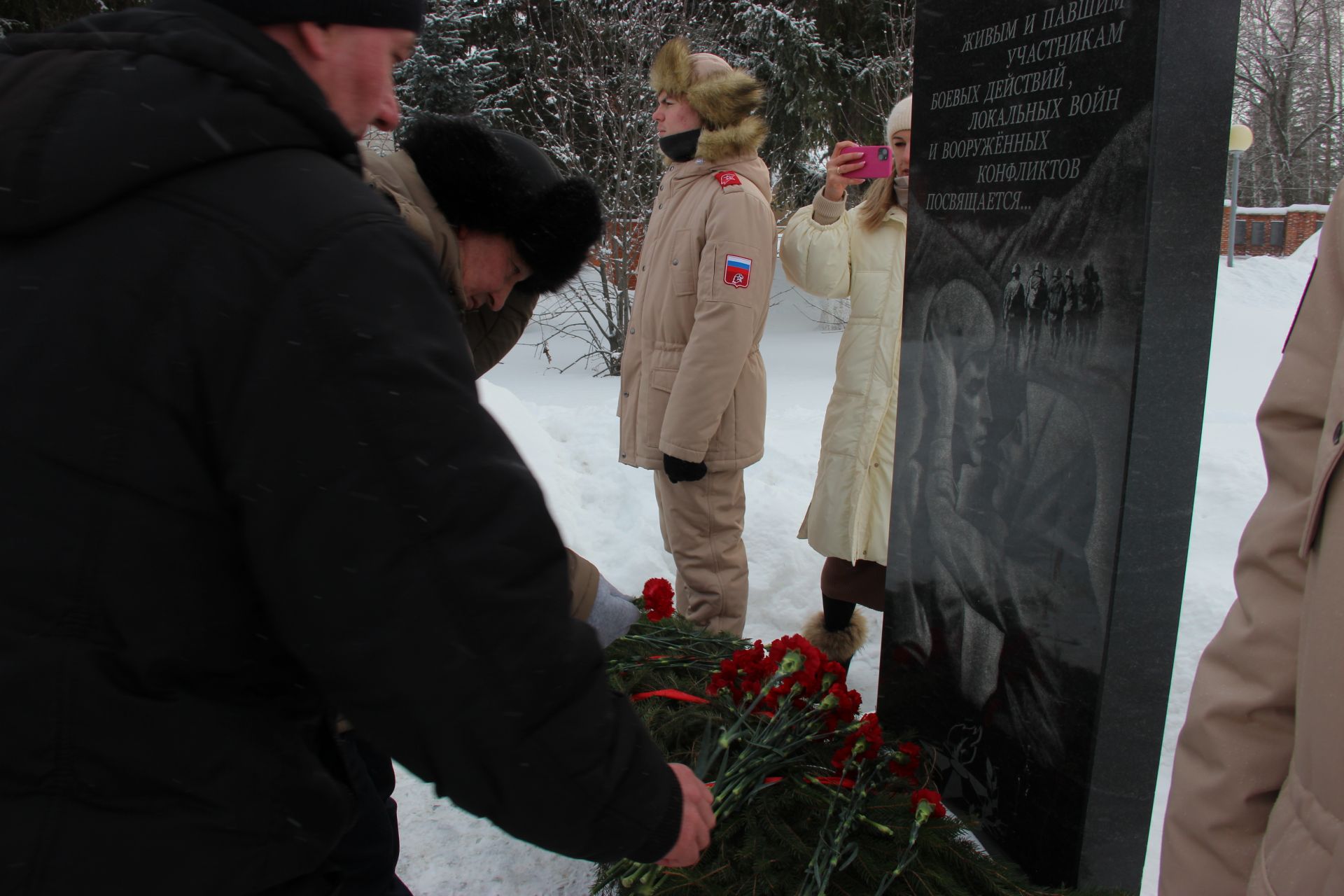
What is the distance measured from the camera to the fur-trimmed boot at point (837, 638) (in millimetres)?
3785

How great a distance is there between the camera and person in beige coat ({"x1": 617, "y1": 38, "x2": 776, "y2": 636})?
3420mm

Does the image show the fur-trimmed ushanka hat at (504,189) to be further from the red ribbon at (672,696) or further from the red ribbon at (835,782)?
the red ribbon at (835,782)

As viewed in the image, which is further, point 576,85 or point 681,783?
point 576,85

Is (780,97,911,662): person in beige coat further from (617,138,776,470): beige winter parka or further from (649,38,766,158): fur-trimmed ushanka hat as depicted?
(649,38,766,158): fur-trimmed ushanka hat

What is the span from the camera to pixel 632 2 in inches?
491

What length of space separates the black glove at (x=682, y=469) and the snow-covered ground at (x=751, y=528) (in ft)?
3.03

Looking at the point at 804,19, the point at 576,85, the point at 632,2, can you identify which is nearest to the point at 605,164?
the point at 576,85

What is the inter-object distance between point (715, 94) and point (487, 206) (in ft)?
5.27

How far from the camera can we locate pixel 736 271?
3.40 m

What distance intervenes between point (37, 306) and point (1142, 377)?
1.81 m

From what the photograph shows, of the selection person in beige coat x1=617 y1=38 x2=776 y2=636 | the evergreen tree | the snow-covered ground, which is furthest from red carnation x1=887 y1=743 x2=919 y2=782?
the evergreen tree

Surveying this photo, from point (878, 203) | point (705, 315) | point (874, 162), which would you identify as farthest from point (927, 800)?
point (874, 162)

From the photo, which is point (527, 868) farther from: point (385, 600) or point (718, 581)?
point (385, 600)

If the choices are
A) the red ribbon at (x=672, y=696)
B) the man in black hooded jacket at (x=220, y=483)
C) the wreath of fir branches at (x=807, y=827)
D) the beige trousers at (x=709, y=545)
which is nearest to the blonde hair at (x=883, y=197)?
the beige trousers at (x=709, y=545)
